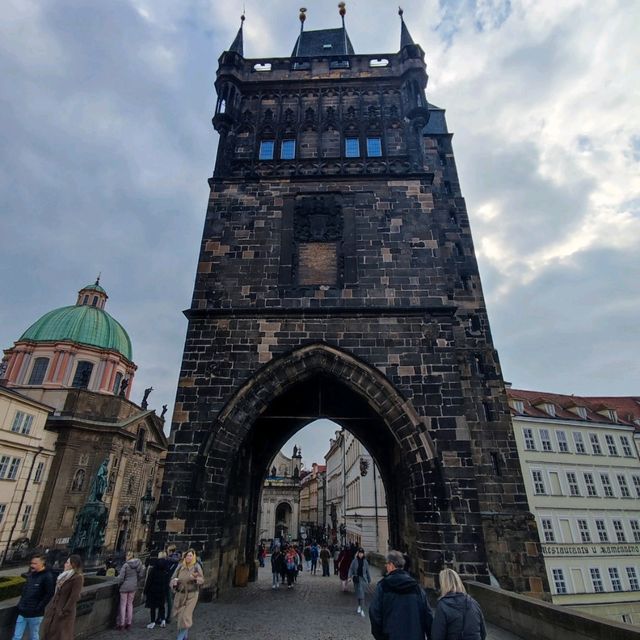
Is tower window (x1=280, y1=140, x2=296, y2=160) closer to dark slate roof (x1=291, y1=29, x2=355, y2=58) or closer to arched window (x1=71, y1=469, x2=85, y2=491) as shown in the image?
Answer: dark slate roof (x1=291, y1=29, x2=355, y2=58)

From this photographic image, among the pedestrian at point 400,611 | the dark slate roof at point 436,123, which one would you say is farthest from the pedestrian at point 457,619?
the dark slate roof at point 436,123

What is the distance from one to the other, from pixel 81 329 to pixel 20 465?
13.2 meters

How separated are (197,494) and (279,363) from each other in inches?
137

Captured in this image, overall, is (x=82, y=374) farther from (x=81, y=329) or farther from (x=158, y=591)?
(x=158, y=591)

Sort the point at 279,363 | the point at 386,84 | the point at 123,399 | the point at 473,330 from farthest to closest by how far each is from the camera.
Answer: the point at 123,399 → the point at 386,84 → the point at 473,330 → the point at 279,363

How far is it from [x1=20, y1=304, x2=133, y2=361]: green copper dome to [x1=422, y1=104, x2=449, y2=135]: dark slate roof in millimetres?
29357

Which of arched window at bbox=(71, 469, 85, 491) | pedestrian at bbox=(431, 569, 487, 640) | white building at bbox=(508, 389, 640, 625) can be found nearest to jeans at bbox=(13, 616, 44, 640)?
pedestrian at bbox=(431, 569, 487, 640)

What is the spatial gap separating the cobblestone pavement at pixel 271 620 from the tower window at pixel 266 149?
12765mm

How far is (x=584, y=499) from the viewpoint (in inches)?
837

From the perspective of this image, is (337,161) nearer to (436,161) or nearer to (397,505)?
(436,161)

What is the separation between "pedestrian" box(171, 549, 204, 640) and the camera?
5.26m

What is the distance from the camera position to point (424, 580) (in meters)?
8.46

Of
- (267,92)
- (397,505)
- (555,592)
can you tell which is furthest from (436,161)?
(555,592)

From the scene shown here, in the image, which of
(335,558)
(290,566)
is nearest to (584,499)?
(335,558)
